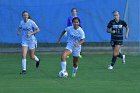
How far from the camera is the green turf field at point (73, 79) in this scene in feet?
41.3

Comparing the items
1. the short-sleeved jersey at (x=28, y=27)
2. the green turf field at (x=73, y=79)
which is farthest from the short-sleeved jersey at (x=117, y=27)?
the short-sleeved jersey at (x=28, y=27)

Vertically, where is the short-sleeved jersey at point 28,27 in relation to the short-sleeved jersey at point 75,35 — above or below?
above

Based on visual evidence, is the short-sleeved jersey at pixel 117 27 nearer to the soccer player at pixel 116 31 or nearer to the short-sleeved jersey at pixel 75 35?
the soccer player at pixel 116 31

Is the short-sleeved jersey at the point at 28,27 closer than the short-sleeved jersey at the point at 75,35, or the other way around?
the short-sleeved jersey at the point at 75,35

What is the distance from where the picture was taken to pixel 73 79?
1473 cm

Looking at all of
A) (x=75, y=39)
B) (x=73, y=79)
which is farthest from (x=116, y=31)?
(x=73, y=79)

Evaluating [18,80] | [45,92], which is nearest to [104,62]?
[18,80]

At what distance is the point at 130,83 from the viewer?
1378 cm

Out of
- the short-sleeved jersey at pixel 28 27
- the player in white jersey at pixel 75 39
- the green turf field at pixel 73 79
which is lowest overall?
the green turf field at pixel 73 79

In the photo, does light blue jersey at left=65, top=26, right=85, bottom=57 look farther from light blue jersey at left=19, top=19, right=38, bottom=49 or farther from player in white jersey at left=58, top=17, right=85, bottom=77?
light blue jersey at left=19, top=19, right=38, bottom=49

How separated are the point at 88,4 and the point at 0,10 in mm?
3740

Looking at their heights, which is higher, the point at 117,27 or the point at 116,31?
the point at 117,27

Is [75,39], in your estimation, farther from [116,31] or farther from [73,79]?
[116,31]

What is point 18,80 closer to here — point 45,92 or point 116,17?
point 45,92
